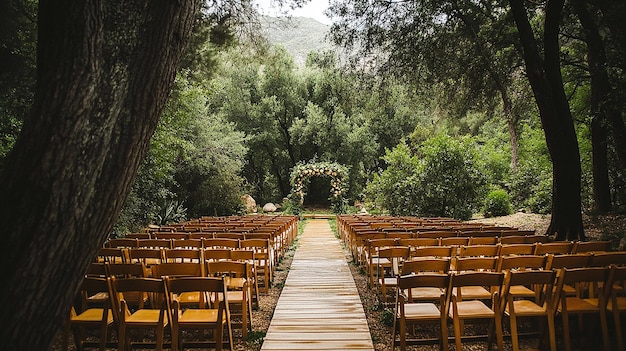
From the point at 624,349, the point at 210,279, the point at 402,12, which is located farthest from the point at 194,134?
the point at 624,349

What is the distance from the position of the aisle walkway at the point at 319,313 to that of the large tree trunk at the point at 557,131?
4.31 metres

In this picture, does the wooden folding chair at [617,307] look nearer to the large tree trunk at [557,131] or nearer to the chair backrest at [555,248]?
the chair backrest at [555,248]

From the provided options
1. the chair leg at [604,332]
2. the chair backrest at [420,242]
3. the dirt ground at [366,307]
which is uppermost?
the chair backrest at [420,242]

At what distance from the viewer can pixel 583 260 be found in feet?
14.3

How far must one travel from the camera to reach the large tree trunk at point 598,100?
10.1m

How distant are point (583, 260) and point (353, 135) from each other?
23939 mm

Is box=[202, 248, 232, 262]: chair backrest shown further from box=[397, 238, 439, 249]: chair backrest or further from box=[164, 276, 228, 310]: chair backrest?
box=[397, 238, 439, 249]: chair backrest

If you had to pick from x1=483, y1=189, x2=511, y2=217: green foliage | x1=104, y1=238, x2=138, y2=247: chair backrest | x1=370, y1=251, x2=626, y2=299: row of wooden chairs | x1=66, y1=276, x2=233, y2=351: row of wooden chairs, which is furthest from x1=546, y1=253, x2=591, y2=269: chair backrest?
x1=483, y1=189, x2=511, y2=217: green foliage

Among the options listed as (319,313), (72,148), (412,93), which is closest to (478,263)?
(319,313)

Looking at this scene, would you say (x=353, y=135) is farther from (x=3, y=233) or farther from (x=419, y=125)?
(x=3, y=233)

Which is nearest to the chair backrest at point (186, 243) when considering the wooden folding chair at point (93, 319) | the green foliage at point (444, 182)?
the wooden folding chair at point (93, 319)

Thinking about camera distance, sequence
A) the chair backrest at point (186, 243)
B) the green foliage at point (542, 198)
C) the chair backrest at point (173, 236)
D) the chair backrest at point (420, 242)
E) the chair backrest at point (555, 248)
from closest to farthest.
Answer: the chair backrest at point (555, 248) < the chair backrest at point (420, 242) < the chair backrest at point (186, 243) < the chair backrest at point (173, 236) < the green foliage at point (542, 198)

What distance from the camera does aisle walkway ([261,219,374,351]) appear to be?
415cm

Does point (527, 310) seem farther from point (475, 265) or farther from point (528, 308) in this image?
point (475, 265)
